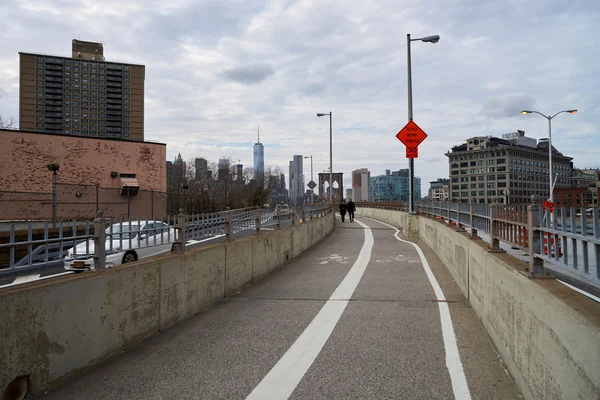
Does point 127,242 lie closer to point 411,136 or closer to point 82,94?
point 411,136

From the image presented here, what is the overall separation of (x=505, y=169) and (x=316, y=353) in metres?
125

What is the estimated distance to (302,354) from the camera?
17.0 feet

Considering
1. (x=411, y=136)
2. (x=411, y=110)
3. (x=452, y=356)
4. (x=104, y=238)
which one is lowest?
(x=452, y=356)

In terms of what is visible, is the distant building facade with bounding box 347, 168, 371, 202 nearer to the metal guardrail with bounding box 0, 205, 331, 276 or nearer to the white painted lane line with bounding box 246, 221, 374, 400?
the metal guardrail with bounding box 0, 205, 331, 276

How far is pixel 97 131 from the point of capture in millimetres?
157375

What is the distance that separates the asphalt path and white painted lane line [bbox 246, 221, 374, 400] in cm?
1

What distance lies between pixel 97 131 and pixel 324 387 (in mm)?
171558

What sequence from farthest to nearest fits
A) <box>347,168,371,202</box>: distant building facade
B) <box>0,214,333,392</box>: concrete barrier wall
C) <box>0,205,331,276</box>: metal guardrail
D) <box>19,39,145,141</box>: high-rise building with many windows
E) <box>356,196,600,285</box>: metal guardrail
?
1. <box>19,39,145,141</box>: high-rise building with many windows
2. <box>347,168,371,202</box>: distant building facade
3. <box>0,205,331,276</box>: metal guardrail
4. <box>0,214,333,392</box>: concrete barrier wall
5. <box>356,196,600,285</box>: metal guardrail

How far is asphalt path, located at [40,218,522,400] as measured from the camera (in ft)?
13.6

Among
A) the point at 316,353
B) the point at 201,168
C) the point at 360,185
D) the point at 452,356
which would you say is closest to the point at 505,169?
the point at 360,185

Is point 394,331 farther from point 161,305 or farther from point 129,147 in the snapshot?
point 129,147

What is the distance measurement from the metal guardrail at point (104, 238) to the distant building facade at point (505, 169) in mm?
82899

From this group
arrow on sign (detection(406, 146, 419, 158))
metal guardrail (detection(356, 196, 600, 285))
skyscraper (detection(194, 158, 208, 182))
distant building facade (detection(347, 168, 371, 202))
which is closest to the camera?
metal guardrail (detection(356, 196, 600, 285))

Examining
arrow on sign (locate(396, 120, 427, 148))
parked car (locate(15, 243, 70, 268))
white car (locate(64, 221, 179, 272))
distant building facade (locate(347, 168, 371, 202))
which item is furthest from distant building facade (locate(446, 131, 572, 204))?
parked car (locate(15, 243, 70, 268))
